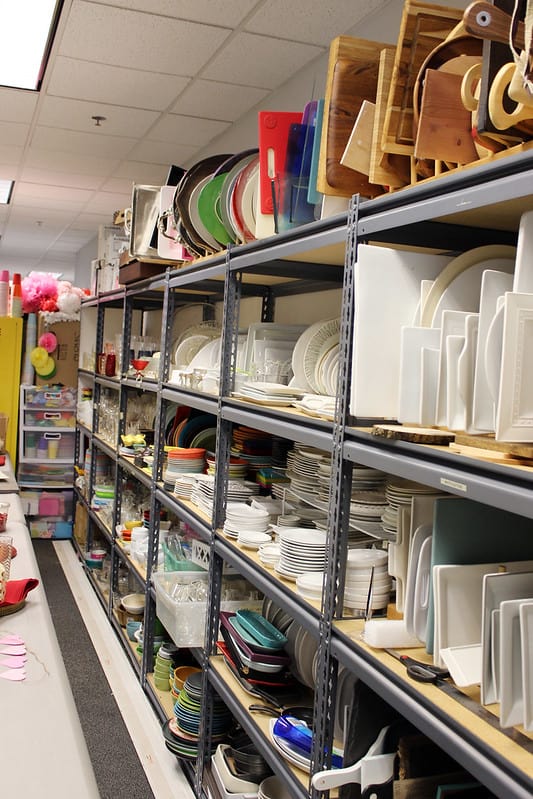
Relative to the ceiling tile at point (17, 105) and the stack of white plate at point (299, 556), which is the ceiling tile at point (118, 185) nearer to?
the ceiling tile at point (17, 105)

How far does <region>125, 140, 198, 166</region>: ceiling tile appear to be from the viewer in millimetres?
4957

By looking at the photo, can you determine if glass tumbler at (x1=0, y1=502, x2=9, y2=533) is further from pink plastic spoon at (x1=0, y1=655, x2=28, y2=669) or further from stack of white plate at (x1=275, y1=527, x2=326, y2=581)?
stack of white plate at (x1=275, y1=527, x2=326, y2=581)

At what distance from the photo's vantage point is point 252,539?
2465 millimetres

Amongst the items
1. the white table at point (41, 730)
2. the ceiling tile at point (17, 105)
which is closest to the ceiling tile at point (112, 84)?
the ceiling tile at point (17, 105)

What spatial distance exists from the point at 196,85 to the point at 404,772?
128 inches

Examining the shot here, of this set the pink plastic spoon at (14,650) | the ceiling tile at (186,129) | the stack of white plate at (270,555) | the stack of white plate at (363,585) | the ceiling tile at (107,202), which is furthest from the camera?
the ceiling tile at (107,202)

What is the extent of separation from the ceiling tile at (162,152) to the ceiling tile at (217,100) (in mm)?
722

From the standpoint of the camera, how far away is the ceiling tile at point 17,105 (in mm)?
4074

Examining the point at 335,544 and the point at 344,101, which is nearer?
the point at 335,544

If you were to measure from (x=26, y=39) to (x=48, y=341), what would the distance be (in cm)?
372

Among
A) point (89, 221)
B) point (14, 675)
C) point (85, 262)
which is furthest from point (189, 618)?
point (85, 262)

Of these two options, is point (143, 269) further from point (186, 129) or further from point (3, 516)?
point (3, 516)

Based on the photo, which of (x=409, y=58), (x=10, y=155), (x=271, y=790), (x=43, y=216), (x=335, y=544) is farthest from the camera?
(x=43, y=216)

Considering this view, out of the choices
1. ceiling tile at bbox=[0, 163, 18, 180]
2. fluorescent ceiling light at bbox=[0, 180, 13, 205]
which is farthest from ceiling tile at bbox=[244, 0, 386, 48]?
Answer: fluorescent ceiling light at bbox=[0, 180, 13, 205]
